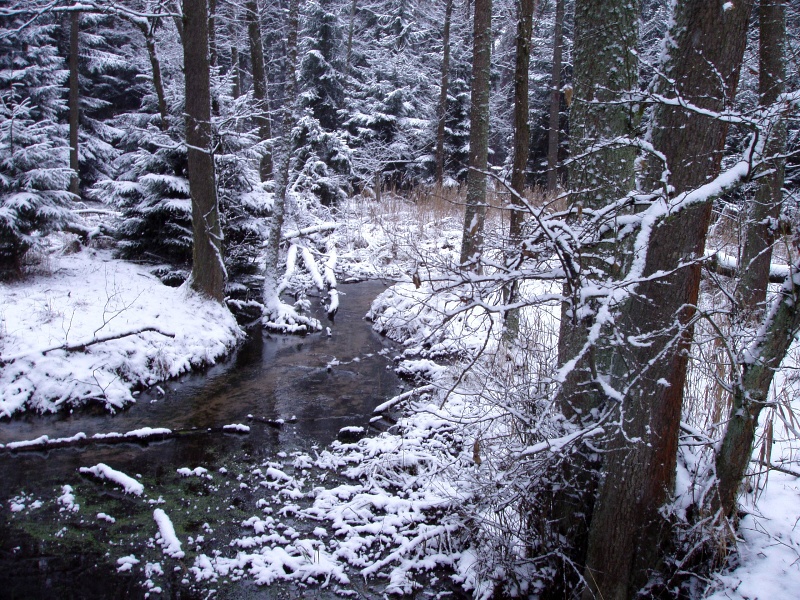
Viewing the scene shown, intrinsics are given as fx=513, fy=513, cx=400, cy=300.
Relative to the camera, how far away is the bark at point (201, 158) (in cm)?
749

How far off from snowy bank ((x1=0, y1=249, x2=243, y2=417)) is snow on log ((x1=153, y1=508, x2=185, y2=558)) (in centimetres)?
236

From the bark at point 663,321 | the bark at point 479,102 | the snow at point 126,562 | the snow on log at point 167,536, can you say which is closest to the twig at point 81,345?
the snow on log at point 167,536

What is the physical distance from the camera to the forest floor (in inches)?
122

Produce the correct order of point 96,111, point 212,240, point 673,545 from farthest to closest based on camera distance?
point 96,111 < point 212,240 < point 673,545

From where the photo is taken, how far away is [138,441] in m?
5.19

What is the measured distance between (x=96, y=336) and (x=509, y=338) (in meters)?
5.21

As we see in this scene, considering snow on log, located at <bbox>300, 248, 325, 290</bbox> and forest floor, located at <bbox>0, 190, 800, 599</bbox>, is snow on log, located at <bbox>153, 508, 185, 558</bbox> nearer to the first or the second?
forest floor, located at <bbox>0, 190, 800, 599</bbox>

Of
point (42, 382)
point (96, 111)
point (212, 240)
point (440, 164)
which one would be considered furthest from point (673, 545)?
point (96, 111)

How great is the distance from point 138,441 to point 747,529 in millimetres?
5162

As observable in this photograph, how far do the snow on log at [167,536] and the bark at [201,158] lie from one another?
4662 mm

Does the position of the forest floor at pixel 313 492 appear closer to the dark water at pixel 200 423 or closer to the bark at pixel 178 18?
the dark water at pixel 200 423

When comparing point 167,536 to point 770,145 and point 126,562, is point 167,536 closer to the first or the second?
point 126,562

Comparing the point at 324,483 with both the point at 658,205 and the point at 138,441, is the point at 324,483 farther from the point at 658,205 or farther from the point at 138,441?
the point at 658,205

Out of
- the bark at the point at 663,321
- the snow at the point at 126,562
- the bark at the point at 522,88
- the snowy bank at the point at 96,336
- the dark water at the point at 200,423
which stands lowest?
the dark water at the point at 200,423
